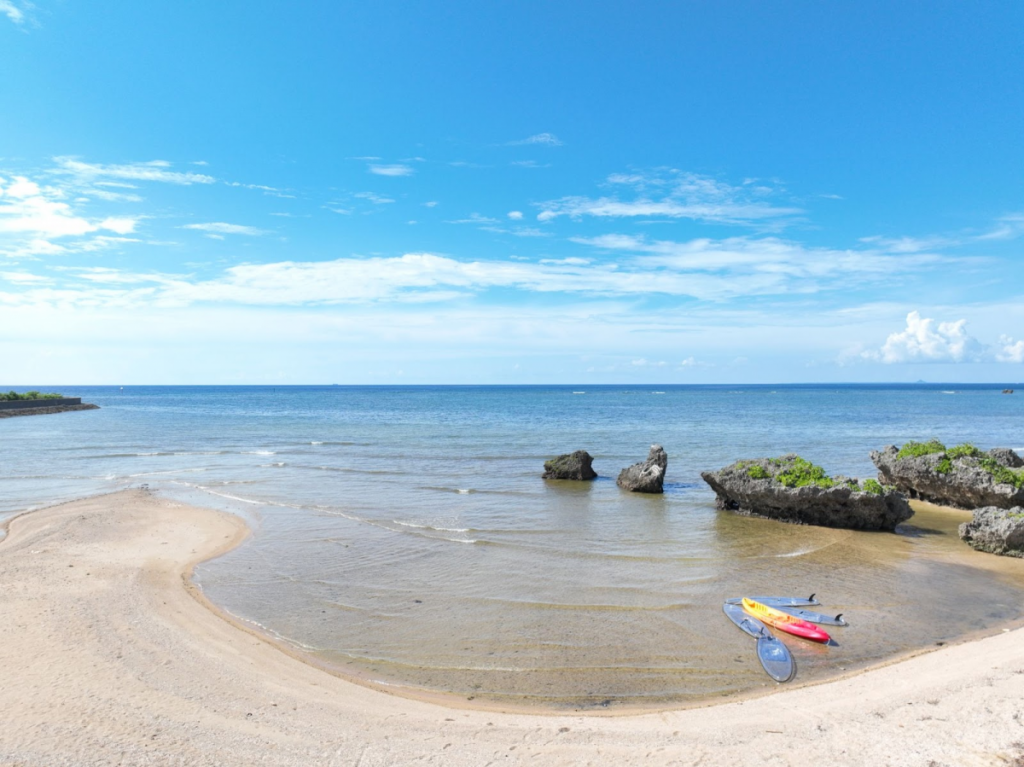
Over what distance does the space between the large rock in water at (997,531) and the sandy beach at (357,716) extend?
7.06m

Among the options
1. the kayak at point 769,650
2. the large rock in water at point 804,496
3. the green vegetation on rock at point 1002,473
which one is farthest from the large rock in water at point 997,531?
the kayak at point 769,650

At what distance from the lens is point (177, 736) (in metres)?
7.21

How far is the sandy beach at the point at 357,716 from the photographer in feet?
22.5

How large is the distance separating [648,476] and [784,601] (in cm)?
1300

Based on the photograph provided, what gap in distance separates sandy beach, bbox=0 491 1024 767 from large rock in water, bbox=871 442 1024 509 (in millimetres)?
12063

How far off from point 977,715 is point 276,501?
21351mm

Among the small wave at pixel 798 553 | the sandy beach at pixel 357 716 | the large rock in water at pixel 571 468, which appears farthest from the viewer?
the large rock in water at pixel 571 468

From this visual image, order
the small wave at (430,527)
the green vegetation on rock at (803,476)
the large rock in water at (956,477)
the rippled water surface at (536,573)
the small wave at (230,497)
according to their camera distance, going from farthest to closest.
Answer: the small wave at (230,497), the large rock in water at (956,477), the green vegetation on rock at (803,476), the small wave at (430,527), the rippled water surface at (536,573)

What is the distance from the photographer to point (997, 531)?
16391 millimetres

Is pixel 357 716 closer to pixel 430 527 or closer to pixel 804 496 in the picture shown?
pixel 430 527

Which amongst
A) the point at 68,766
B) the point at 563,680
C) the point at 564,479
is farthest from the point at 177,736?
the point at 564,479

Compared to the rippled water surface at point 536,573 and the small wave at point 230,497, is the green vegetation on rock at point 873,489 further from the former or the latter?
the small wave at point 230,497

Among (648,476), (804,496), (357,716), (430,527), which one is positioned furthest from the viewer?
(648,476)

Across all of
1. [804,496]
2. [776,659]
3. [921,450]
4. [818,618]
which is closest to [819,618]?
[818,618]
